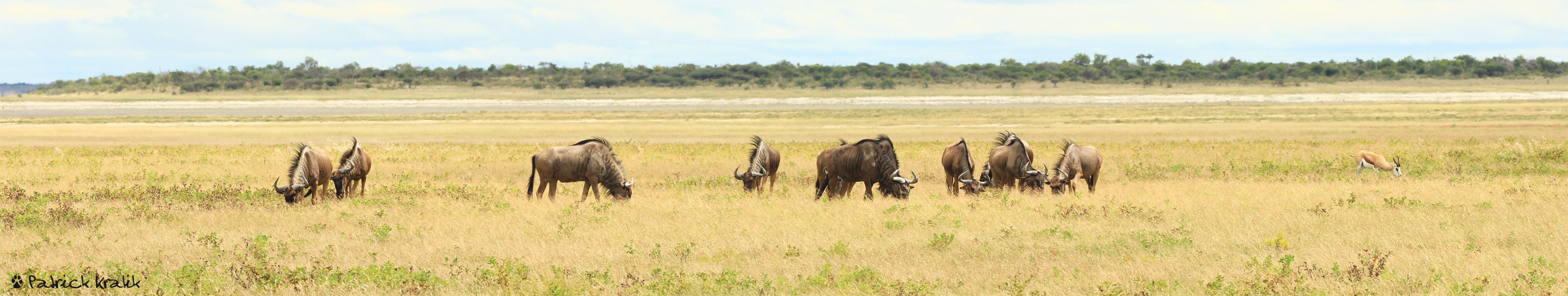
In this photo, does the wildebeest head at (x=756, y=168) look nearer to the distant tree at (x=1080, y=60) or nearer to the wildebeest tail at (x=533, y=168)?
the wildebeest tail at (x=533, y=168)

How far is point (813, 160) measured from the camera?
81.0 ft

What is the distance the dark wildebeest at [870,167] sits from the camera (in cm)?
1548

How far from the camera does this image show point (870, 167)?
15.5m

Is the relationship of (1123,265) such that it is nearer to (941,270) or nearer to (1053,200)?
(941,270)

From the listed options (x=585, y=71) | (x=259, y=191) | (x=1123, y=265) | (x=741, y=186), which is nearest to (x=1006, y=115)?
(x=741, y=186)

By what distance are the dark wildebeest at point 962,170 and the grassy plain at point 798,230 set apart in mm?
625

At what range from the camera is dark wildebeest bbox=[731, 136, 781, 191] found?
56.3 feet

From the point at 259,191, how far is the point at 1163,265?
540 inches

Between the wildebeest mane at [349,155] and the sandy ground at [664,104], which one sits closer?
the wildebeest mane at [349,155]

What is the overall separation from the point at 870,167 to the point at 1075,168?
140 inches

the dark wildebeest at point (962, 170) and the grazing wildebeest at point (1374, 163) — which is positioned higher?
the dark wildebeest at point (962, 170)

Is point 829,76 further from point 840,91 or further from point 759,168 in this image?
point 759,168

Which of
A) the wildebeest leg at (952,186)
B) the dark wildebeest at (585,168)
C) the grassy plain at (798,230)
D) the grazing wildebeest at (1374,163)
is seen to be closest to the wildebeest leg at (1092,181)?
the grassy plain at (798,230)

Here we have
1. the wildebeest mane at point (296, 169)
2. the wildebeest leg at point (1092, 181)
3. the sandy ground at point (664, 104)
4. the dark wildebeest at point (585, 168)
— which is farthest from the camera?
the sandy ground at point (664, 104)
